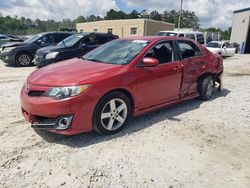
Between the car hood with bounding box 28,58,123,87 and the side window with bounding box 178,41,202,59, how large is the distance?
5.83 ft

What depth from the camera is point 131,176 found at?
2914mm

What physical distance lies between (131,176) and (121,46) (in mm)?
2631

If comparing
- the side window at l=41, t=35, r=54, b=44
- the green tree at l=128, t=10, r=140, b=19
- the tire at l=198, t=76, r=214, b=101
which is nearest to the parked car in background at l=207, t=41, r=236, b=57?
the side window at l=41, t=35, r=54, b=44

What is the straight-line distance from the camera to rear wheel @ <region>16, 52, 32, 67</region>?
1130cm

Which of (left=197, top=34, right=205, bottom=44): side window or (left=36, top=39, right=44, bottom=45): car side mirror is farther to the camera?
(left=197, top=34, right=205, bottom=44): side window

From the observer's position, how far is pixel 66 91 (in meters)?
3.41

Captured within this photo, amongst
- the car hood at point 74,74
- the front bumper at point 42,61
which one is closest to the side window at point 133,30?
the front bumper at point 42,61

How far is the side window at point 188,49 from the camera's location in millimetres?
5152

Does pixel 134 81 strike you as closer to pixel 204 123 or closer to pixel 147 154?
pixel 147 154

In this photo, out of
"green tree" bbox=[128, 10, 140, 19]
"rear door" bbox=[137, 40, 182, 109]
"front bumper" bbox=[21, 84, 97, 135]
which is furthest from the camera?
"green tree" bbox=[128, 10, 140, 19]

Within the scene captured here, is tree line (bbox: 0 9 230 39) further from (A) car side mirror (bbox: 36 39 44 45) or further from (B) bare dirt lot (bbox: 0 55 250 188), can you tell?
(B) bare dirt lot (bbox: 0 55 250 188)

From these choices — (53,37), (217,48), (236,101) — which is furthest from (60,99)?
(217,48)

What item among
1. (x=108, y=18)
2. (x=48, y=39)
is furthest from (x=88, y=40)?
(x=108, y=18)

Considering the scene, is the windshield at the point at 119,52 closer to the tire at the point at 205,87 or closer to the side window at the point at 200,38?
the tire at the point at 205,87
